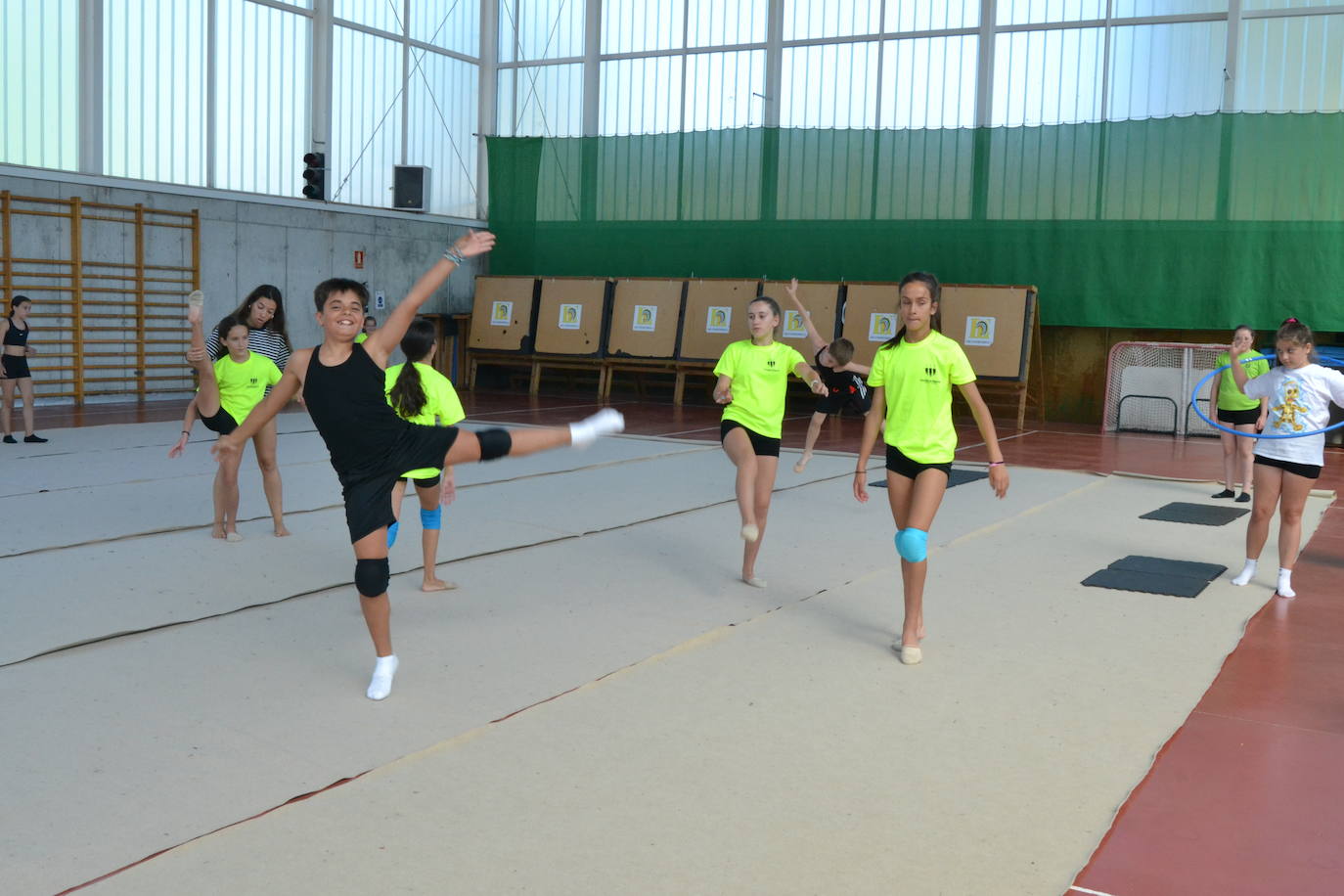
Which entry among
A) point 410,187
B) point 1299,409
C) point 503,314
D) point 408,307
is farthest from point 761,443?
point 410,187

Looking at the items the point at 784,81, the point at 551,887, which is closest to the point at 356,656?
the point at 551,887

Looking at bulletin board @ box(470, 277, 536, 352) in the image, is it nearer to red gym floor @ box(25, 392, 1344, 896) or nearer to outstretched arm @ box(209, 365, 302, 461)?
red gym floor @ box(25, 392, 1344, 896)

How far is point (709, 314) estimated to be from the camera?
63.5 feet

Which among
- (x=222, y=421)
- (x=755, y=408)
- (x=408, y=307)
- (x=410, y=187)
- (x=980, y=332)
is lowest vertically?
(x=222, y=421)

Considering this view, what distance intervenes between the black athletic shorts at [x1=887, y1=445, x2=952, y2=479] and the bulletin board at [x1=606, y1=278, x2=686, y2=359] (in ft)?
47.7

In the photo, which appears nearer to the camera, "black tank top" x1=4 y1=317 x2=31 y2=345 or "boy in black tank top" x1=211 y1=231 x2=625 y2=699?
"boy in black tank top" x1=211 y1=231 x2=625 y2=699

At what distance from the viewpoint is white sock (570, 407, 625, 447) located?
16.0 ft

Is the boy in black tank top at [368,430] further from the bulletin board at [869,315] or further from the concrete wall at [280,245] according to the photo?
the bulletin board at [869,315]

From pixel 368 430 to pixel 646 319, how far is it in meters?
15.7

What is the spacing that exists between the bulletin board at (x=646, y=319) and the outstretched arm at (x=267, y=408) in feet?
49.4

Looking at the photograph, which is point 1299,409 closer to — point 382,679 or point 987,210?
point 382,679

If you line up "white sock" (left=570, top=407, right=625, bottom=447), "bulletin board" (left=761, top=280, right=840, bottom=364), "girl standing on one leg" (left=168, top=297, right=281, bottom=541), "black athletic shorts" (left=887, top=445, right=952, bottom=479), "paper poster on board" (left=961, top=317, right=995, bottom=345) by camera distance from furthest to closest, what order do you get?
1. "bulletin board" (left=761, top=280, right=840, bottom=364)
2. "paper poster on board" (left=961, top=317, right=995, bottom=345)
3. "girl standing on one leg" (left=168, top=297, right=281, bottom=541)
4. "black athletic shorts" (left=887, top=445, right=952, bottom=479)
5. "white sock" (left=570, top=407, right=625, bottom=447)

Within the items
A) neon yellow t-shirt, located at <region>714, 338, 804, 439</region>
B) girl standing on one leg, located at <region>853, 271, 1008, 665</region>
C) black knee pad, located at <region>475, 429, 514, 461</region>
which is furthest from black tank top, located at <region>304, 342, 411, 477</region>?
neon yellow t-shirt, located at <region>714, 338, 804, 439</region>

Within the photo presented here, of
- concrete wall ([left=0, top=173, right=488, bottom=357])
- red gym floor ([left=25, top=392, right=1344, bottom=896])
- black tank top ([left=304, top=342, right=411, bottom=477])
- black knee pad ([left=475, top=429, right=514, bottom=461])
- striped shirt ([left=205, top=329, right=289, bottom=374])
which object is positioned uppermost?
concrete wall ([left=0, top=173, right=488, bottom=357])
